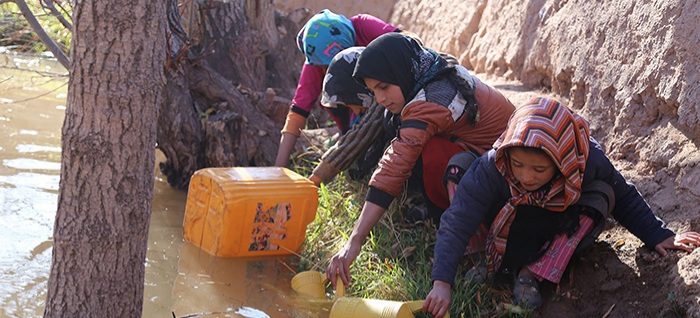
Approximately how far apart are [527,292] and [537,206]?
37 cm

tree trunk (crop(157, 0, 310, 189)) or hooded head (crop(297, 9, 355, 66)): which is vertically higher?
hooded head (crop(297, 9, 355, 66))

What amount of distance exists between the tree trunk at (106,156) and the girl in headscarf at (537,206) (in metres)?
1.17

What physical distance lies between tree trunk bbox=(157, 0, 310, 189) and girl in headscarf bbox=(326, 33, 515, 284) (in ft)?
6.24

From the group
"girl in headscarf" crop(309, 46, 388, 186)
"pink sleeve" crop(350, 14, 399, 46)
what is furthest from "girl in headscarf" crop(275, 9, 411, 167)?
"girl in headscarf" crop(309, 46, 388, 186)

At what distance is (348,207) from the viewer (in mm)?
4691

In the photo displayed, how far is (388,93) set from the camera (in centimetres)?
385

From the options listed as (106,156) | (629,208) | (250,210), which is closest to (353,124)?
(250,210)

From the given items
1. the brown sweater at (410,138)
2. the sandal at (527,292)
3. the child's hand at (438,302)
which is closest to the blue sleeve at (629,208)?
the sandal at (527,292)

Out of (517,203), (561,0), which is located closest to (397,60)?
(517,203)

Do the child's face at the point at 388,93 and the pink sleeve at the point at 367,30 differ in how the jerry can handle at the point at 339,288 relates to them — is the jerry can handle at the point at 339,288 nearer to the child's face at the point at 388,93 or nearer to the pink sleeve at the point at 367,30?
the child's face at the point at 388,93

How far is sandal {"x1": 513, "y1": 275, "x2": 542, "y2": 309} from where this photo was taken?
3404 mm

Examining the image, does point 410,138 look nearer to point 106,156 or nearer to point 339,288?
point 339,288

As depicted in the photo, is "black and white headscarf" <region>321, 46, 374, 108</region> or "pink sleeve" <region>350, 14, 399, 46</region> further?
"pink sleeve" <region>350, 14, 399, 46</region>

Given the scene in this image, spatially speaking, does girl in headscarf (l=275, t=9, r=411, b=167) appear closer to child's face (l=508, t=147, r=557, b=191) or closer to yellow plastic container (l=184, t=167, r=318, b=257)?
yellow plastic container (l=184, t=167, r=318, b=257)
